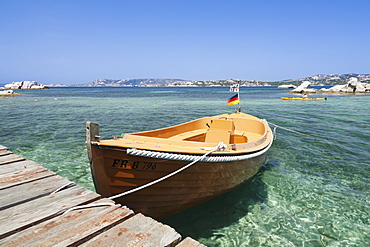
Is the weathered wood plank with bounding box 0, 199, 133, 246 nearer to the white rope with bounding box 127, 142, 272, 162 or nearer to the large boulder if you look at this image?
the white rope with bounding box 127, 142, 272, 162

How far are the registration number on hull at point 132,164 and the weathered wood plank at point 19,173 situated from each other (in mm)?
1213

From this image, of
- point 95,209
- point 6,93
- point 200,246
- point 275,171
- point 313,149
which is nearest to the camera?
point 200,246

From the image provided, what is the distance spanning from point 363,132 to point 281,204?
42.3 feet

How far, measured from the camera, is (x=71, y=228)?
245cm

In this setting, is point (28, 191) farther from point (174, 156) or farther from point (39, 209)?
point (174, 156)

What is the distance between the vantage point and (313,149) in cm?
1102

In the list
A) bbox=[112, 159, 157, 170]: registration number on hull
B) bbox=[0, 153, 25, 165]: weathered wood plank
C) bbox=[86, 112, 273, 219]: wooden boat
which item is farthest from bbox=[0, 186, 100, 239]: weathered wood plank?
bbox=[0, 153, 25, 165]: weathered wood plank

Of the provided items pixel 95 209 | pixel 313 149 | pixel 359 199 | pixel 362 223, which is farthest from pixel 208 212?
pixel 313 149

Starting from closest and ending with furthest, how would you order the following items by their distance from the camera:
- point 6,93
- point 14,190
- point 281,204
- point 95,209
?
point 95,209, point 14,190, point 281,204, point 6,93

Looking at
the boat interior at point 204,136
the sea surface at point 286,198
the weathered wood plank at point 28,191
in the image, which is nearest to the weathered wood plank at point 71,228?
the weathered wood plank at point 28,191

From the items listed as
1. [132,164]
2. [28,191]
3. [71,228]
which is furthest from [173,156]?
[28,191]

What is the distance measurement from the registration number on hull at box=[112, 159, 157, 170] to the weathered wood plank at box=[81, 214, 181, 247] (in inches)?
70.8

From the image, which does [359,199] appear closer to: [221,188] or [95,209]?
[221,188]

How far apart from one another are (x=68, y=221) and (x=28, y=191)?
133 centimetres
